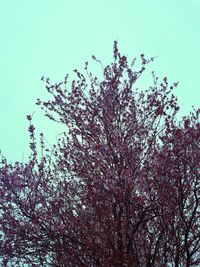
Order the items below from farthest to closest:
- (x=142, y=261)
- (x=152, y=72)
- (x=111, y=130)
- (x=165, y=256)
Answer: (x=152, y=72), (x=111, y=130), (x=142, y=261), (x=165, y=256)

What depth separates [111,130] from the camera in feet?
27.9

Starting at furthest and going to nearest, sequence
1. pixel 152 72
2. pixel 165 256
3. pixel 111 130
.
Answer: pixel 152 72
pixel 111 130
pixel 165 256

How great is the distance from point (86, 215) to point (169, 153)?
6.66ft

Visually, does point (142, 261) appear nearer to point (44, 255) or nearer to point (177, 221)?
point (177, 221)

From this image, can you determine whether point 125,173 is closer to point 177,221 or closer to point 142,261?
point 177,221

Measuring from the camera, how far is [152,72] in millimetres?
9109

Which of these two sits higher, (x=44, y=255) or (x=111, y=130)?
(x=111, y=130)

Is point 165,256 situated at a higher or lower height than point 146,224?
lower

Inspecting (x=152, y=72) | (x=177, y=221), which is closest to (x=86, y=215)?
(x=177, y=221)

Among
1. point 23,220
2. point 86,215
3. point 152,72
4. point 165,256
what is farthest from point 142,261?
point 152,72

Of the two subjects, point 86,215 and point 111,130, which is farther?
point 111,130

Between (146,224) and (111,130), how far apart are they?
207 centimetres

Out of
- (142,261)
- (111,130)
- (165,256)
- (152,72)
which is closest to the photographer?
(165,256)

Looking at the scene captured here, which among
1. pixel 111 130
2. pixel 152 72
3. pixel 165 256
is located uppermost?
pixel 152 72
